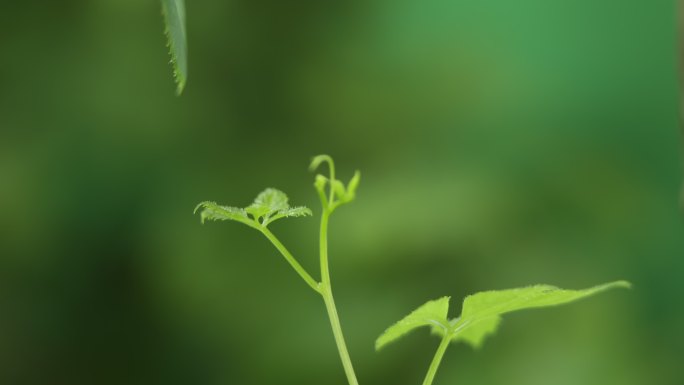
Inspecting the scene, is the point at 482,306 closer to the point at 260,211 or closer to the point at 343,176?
the point at 260,211

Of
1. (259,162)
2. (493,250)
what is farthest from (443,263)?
(259,162)

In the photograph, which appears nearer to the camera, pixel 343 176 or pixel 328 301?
pixel 328 301

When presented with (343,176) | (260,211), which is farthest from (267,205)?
(343,176)

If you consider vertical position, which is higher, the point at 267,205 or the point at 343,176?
the point at 343,176

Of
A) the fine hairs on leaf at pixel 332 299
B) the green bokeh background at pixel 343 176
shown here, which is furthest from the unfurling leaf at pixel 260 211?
the green bokeh background at pixel 343 176

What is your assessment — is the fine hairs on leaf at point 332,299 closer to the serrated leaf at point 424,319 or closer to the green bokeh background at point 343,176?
the serrated leaf at point 424,319
